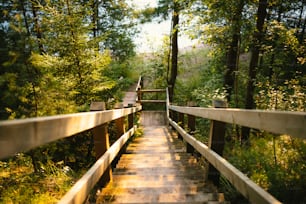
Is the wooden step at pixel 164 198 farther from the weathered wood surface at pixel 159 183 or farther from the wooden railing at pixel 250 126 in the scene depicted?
the wooden railing at pixel 250 126

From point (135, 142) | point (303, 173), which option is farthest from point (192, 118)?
point (303, 173)

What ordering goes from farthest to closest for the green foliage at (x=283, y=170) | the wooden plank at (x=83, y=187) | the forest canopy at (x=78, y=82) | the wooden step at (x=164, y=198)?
the forest canopy at (x=78, y=82), the green foliage at (x=283, y=170), the wooden step at (x=164, y=198), the wooden plank at (x=83, y=187)

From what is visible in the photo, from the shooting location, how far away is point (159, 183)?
10.6 feet

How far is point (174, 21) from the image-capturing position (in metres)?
14.3

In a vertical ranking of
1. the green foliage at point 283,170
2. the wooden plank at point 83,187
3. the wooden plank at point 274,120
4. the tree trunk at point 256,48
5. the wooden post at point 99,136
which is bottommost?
the green foliage at point 283,170

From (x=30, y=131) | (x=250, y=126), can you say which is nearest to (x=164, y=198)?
(x=250, y=126)

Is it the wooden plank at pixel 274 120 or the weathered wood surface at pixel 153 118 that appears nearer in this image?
the wooden plank at pixel 274 120

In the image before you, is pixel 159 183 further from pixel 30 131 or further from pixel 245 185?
pixel 30 131

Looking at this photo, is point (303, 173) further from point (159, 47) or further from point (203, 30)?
point (159, 47)

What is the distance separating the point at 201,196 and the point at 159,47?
17488mm

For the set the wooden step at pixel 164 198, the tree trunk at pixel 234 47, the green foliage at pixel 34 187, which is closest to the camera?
the wooden step at pixel 164 198

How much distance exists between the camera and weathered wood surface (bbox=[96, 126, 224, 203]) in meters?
2.66

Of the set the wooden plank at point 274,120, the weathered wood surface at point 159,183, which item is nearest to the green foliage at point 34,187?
the weathered wood surface at point 159,183

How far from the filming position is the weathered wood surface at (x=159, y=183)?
266 centimetres
